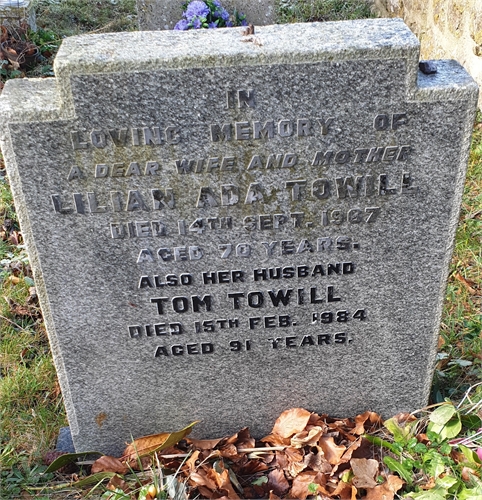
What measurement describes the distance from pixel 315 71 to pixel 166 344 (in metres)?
1.02

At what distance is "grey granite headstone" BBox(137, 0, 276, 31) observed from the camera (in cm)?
454

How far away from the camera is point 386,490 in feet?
6.41

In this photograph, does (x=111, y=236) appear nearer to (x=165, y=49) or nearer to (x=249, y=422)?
(x=165, y=49)

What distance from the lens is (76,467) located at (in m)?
2.26

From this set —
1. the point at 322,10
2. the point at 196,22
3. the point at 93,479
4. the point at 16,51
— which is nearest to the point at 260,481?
the point at 93,479

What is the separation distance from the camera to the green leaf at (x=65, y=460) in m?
2.16

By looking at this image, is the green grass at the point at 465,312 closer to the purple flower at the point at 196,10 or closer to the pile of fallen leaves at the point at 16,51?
Result: the purple flower at the point at 196,10

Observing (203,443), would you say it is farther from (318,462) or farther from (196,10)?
(196,10)

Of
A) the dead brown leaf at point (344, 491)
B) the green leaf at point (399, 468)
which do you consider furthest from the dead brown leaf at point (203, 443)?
the green leaf at point (399, 468)

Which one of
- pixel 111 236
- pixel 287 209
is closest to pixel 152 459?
pixel 111 236

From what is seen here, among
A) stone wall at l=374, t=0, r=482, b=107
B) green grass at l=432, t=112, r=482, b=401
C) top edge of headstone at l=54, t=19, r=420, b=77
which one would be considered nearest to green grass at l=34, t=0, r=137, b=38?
stone wall at l=374, t=0, r=482, b=107

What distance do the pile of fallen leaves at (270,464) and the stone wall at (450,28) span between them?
2.49 meters

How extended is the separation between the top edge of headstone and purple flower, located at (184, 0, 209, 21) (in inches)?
105

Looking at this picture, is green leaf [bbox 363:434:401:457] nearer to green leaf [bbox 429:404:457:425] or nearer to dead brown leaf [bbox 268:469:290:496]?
green leaf [bbox 429:404:457:425]
